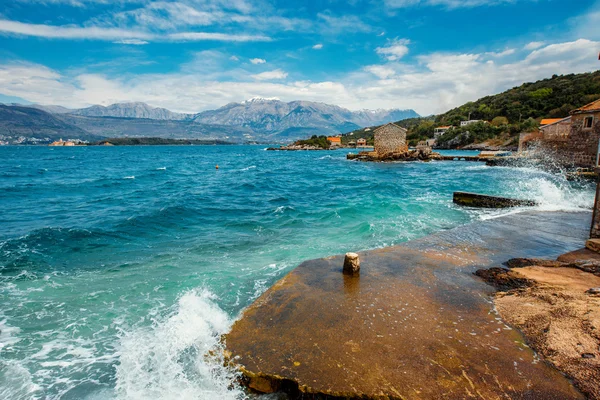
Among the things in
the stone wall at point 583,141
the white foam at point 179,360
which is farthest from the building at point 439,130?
the white foam at point 179,360

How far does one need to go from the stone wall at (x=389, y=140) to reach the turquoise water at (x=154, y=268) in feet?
102

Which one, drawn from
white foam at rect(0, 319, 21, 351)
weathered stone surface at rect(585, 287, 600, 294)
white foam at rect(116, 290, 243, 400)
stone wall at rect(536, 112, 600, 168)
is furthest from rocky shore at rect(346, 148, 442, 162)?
white foam at rect(0, 319, 21, 351)

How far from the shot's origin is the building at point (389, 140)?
51.1m

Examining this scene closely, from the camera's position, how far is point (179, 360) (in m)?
4.98

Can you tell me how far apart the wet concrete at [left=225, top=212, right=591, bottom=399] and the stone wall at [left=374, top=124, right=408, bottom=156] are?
4619 centimetres

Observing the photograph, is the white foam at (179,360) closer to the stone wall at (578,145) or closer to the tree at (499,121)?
the stone wall at (578,145)

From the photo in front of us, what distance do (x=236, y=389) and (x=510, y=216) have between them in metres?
13.6

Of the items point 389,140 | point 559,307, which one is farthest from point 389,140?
point 559,307

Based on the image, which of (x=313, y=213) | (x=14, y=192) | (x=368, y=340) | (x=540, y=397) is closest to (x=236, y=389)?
(x=368, y=340)

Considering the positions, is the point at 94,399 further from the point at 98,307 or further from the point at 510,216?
the point at 510,216

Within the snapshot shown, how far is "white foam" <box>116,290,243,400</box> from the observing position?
4.29 meters

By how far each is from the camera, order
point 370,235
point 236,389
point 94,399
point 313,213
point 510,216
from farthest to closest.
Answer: point 313,213, point 510,216, point 370,235, point 94,399, point 236,389

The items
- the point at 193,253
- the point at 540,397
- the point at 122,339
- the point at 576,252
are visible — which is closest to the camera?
the point at 540,397

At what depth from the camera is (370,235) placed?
12008 mm
